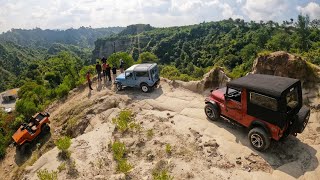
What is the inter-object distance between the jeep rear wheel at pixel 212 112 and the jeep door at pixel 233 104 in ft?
2.26

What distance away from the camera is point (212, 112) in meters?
12.0

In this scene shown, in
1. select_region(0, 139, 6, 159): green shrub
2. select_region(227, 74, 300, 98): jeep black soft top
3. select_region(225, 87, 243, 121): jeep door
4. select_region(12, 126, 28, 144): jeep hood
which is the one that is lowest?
select_region(0, 139, 6, 159): green shrub

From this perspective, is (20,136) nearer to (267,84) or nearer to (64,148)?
(64,148)

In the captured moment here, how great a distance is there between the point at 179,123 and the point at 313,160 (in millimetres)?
5755

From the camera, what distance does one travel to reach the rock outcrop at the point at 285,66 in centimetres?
1296

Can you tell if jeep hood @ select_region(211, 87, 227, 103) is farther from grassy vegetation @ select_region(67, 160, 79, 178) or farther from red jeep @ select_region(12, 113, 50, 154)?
red jeep @ select_region(12, 113, 50, 154)

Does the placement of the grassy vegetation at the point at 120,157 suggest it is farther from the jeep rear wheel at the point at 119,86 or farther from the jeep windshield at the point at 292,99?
the jeep rear wheel at the point at 119,86

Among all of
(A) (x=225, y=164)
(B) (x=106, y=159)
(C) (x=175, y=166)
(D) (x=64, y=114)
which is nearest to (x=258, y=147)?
(A) (x=225, y=164)

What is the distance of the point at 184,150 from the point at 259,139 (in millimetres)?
2912

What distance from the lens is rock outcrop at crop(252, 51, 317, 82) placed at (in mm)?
12961

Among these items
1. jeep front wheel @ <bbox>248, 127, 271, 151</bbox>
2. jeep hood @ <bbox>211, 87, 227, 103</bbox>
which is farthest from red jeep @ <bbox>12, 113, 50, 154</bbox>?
jeep front wheel @ <bbox>248, 127, 271, 151</bbox>

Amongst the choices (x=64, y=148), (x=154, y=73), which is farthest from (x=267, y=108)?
(x=154, y=73)

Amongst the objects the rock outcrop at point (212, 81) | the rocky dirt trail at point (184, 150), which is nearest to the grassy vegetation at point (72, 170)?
the rocky dirt trail at point (184, 150)

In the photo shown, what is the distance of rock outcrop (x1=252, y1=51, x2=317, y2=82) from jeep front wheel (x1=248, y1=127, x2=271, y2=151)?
5.47 metres
